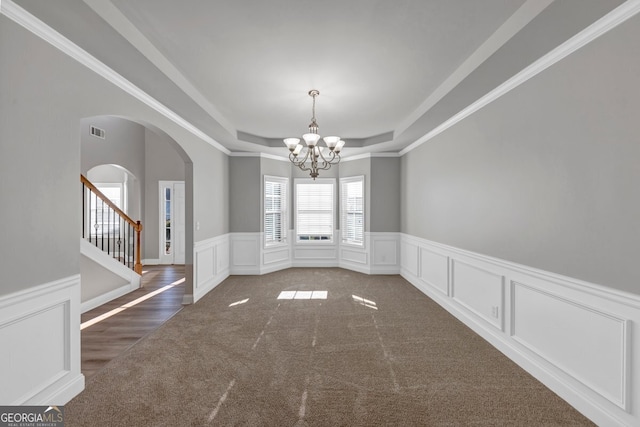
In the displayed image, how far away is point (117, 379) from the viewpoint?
8.98 ft

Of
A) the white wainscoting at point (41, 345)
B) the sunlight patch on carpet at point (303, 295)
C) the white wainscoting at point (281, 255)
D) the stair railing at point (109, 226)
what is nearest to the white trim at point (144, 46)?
the white wainscoting at point (41, 345)

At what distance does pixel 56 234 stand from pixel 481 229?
4.04 metres

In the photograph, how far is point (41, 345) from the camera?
2.22m

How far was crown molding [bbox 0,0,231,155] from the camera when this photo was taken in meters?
2.00

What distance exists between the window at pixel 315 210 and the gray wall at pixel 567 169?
4.12 meters

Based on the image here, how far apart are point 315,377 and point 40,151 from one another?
2673 mm

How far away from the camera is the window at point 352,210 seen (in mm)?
7379

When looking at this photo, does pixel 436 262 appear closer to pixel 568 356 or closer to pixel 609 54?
pixel 568 356

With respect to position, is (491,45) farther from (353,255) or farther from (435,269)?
(353,255)

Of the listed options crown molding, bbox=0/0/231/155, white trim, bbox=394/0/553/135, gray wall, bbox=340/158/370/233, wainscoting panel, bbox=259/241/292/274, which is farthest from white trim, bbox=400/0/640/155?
wainscoting panel, bbox=259/241/292/274

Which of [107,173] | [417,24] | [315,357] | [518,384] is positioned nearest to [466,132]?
[417,24]

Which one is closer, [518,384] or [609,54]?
[609,54]

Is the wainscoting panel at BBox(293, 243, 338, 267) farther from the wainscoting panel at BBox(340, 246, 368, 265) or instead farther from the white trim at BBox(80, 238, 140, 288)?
the white trim at BBox(80, 238, 140, 288)

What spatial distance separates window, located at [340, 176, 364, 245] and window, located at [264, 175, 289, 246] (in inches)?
54.6
